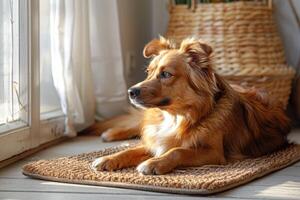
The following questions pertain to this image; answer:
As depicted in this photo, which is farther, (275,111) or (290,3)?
(290,3)

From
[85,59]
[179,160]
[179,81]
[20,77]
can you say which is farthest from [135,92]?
[85,59]

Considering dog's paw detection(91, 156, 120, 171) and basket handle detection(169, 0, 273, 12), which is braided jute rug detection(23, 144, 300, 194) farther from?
basket handle detection(169, 0, 273, 12)

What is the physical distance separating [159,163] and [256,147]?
57 cm

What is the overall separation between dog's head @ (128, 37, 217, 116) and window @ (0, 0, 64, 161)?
556 millimetres

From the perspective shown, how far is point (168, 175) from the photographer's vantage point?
1.82 metres

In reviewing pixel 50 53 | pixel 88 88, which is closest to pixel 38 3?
pixel 50 53

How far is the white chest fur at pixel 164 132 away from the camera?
2.08 m

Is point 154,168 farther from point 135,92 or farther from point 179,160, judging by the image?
point 135,92

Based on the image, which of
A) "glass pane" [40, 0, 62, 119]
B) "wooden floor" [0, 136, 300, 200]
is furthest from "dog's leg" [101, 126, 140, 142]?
"wooden floor" [0, 136, 300, 200]

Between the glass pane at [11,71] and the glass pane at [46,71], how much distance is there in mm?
257

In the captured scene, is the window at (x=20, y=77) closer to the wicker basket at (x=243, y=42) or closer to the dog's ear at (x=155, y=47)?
the dog's ear at (x=155, y=47)

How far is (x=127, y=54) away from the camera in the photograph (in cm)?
348

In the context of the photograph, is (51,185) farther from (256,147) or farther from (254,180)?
(256,147)

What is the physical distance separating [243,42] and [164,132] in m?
1.22
